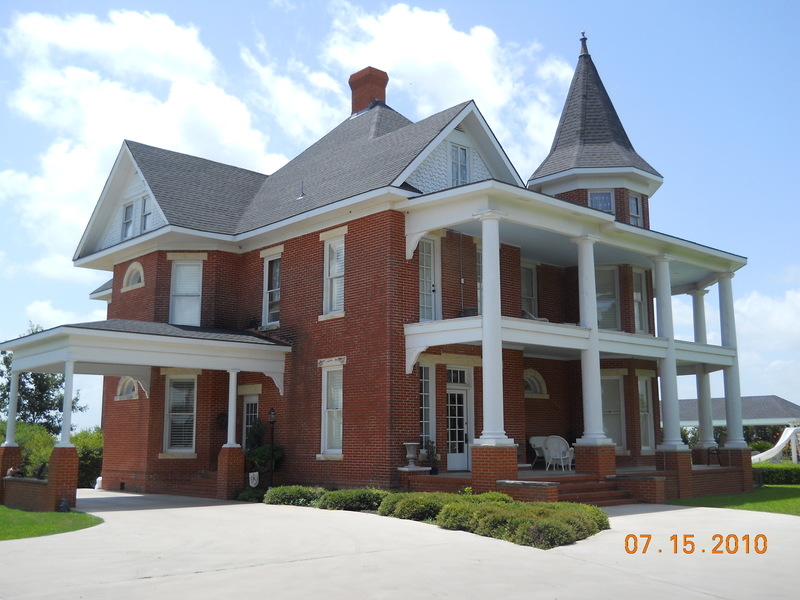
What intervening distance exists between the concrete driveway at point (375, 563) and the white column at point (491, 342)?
3066 mm

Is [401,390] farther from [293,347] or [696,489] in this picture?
[696,489]

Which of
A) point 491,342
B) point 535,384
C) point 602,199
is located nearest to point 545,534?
point 491,342

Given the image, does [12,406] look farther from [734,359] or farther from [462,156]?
[734,359]

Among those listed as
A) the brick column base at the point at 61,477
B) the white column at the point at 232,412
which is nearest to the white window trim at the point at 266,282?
the white column at the point at 232,412

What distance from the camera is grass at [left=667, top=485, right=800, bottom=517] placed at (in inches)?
687

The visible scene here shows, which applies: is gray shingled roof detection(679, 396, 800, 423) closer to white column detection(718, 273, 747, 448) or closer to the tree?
white column detection(718, 273, 747, 448)

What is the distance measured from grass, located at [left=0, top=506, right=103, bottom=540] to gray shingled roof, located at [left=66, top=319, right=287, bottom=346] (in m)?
4.13

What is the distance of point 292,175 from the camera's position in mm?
25812

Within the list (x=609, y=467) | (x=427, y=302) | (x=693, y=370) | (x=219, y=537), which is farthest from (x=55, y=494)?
(x=693, y=370)

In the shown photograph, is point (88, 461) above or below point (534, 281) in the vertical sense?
below

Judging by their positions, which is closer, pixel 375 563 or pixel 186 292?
pixel 375 563

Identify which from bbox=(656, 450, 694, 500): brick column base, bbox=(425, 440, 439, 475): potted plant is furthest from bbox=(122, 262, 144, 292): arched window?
bbox=(656, 450, 694, 500): brick column base

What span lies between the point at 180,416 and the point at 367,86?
12.4 m

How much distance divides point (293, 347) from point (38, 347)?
Result: 6.16 metres
